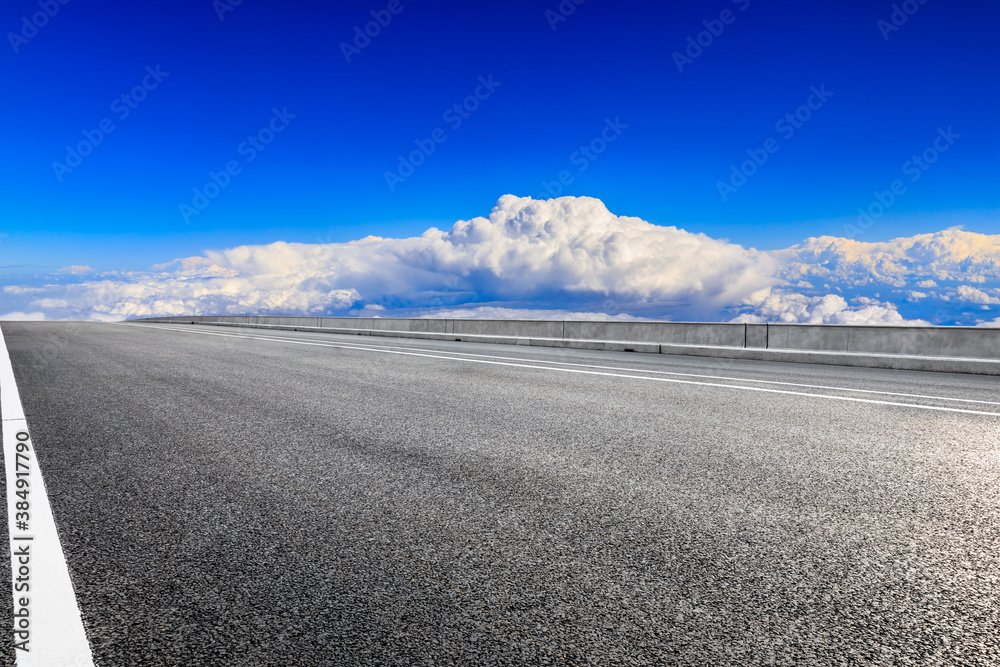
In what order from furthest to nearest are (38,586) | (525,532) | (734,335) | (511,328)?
(511,328)
(734,335)
(525,532)
(38,586)

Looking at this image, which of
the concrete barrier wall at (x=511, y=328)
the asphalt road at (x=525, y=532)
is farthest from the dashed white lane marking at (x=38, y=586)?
the concrete barrier wall at (x=511, y=328)

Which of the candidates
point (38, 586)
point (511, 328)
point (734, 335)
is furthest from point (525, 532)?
point (511, 328)

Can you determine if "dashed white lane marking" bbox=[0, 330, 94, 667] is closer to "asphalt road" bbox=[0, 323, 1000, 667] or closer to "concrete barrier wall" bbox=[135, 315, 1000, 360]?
"asphalt road" bbox=[0, 323, 1000, 667]

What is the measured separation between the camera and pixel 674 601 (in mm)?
2656

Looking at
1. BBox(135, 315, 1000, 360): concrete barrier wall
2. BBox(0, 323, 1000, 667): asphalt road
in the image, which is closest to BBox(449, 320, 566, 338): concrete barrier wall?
BBox(135, 315, 1000, 360): concrete barrier wall

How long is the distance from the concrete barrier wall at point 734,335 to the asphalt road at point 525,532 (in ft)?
23.7

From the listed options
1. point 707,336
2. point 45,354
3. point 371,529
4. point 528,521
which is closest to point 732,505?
point 528,521

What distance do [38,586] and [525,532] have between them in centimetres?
A: 218

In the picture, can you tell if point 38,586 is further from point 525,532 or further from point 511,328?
point 511,328

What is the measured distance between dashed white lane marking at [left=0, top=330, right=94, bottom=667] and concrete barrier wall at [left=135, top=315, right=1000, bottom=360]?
15.1 metres

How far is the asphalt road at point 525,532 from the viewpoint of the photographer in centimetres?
240

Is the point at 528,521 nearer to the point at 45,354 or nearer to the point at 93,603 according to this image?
the point at 93,603

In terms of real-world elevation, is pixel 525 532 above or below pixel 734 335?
below

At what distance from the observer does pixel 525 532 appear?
3453 mm
